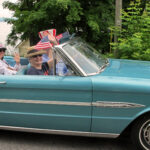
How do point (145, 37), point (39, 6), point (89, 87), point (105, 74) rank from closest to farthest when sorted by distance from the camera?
point (89, 87), point (105, 74), point (145, 37), point (39, 6)

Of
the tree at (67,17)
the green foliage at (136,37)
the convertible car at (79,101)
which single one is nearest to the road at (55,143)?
the convertible car at (79,101)

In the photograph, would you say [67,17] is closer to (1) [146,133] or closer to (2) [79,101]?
(2) [79,101]

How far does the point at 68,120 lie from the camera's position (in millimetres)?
2979

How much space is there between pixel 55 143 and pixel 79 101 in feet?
2.87

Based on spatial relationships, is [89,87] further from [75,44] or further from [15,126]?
[15,126]

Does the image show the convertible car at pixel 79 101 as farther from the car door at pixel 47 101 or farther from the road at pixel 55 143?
the road at pixel 55 143

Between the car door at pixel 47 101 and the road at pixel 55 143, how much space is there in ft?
1.11

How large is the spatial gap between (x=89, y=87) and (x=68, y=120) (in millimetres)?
550

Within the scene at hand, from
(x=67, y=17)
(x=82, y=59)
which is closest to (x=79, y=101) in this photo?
(x=82, y=59)

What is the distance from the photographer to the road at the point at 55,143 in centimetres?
320

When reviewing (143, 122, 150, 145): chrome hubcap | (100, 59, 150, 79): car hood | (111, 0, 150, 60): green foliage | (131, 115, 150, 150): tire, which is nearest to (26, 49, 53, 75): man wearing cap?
(100, 59, 150, 79): car hood

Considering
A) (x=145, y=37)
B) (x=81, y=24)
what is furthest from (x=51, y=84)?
(x=81, y=24)

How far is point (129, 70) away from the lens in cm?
332

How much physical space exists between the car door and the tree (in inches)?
154
